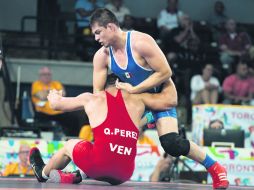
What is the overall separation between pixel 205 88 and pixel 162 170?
11.2ft

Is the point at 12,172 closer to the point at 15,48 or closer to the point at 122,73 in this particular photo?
the point at 122,73

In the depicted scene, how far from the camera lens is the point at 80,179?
759 centimetres

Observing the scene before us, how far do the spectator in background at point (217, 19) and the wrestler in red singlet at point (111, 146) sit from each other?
889cm

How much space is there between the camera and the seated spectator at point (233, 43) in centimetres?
1535

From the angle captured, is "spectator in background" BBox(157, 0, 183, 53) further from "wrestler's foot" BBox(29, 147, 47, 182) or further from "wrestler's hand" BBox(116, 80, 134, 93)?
"wrestler's hand" BBox(116, 80, 134, 93)

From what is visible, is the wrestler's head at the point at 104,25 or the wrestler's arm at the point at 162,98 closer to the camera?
the wrestler's head at the point at 104,25

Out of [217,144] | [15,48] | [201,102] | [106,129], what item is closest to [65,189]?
[106,129]

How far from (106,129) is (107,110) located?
0.51ft

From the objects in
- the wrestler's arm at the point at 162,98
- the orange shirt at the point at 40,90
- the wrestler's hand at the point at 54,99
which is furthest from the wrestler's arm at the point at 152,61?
the orange shirt at the point at 40,90

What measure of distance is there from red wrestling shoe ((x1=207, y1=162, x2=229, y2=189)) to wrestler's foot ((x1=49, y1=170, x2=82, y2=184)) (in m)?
1.15

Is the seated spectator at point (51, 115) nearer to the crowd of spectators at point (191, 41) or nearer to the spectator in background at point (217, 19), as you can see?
the crowd of spectators at point (191, 41)

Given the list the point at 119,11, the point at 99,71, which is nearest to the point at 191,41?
the point at 119,11

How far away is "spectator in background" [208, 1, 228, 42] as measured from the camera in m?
15.9

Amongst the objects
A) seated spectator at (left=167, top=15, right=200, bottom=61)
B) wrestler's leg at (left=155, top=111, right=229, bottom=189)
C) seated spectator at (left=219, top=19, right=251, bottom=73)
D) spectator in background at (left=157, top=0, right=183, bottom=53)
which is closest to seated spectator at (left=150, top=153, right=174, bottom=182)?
wrestler's leg at (left=155, top=111, right=229, bottom=189)
